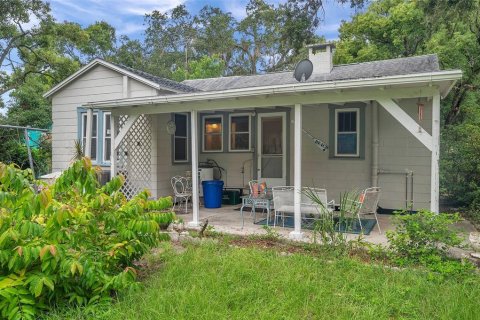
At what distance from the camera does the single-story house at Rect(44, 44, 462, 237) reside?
6.49m

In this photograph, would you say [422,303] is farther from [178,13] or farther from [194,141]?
[178,13]

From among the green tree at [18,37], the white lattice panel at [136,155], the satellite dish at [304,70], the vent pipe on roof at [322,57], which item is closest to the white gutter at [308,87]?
the white lattice panel at [136,155]

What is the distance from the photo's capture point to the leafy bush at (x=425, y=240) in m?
3.99

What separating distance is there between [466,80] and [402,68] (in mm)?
5213

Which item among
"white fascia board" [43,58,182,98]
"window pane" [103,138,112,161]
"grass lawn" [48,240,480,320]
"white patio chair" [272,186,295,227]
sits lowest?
"grass lawn" [48,240,480,320]

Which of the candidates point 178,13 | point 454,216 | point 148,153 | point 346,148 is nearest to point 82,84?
point 148,153

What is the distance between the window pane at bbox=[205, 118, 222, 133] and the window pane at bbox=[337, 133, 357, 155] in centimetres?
324

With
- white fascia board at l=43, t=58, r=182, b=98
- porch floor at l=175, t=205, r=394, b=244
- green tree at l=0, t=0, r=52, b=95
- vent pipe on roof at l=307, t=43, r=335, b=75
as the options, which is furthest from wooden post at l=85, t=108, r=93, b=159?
green tree at l=0, t=0, r=52, b=95

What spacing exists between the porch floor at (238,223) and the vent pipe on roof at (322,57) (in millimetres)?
3974

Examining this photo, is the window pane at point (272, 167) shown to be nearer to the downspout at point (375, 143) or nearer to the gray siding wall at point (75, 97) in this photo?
the downspout at point (375, 143)

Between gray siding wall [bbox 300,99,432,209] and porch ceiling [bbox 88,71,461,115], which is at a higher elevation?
porch ceiling [bbox 88,71,461,115]

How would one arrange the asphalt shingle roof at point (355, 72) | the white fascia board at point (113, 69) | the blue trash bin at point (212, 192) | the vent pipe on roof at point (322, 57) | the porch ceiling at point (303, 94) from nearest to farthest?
1. the porch ceiling at point (303, 94)
2. the asphalt shingle roof at point (355, 72)
3. the blue trash bin at point (212, 192)
4. the white fascia board at point (113, 69)
5. the vent pipe on roof at point (322, 57)

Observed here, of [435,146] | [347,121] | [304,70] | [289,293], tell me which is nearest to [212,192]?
[347,121]

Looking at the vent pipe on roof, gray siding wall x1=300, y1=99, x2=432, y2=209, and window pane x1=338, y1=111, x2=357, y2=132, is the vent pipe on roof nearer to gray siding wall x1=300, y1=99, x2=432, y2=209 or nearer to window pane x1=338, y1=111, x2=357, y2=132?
gray siding wall x1=300, y1=99, x2=432, y2=209
